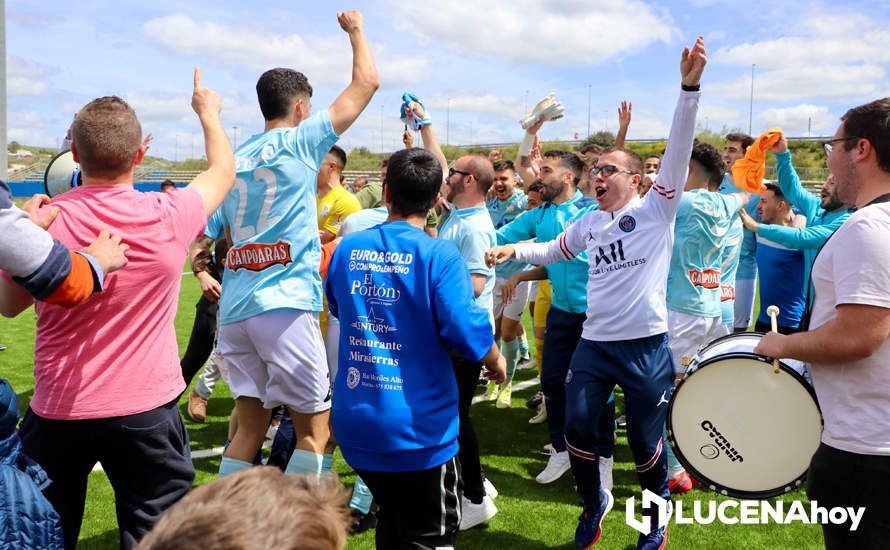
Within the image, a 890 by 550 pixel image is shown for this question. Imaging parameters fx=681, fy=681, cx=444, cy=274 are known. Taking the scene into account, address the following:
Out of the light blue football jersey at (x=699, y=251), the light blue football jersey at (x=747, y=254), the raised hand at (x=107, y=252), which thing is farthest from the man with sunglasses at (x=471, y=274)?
the light blue football jersey at (x=747, y=254)

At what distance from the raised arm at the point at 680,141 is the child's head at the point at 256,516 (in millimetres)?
2984

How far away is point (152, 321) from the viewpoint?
8.72ft

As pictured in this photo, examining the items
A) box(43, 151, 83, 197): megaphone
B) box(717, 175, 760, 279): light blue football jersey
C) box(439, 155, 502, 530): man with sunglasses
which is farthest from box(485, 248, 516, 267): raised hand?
box(717, 175, 760, 279): light blue football jersey

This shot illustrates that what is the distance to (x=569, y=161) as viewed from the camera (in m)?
6.12

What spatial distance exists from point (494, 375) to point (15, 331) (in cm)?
996

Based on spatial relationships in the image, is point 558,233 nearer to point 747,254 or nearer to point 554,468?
point 554,468

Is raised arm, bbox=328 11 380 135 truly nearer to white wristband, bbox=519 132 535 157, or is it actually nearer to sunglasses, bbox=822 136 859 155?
sunglasses, bbox=822 136 859 155

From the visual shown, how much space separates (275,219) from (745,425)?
8.44 ft

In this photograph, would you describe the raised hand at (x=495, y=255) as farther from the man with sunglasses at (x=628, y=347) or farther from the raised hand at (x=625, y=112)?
the raised hand at (x=625, y=112)

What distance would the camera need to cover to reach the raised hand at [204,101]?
9.68 ft

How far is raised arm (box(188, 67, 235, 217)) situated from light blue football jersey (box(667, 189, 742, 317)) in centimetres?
363

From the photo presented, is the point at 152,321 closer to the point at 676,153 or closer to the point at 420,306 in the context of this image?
the point at 420,306

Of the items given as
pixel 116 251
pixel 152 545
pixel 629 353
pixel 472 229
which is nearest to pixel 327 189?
pixel 472 229

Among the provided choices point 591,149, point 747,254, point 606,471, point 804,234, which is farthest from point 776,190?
point 606,471
